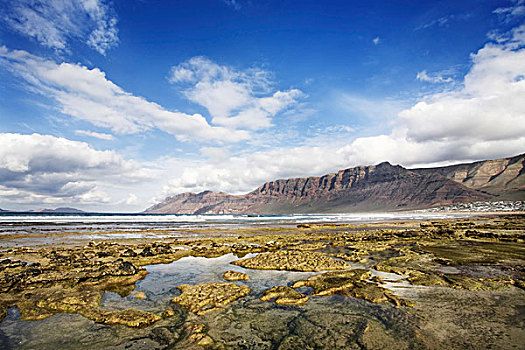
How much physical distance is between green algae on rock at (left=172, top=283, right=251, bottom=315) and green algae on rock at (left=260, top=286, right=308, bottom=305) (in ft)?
3.57

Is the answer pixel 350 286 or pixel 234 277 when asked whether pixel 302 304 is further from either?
pixel 234 277

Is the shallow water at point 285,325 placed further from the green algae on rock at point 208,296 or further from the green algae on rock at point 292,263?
the green algae on rock at point 292,263

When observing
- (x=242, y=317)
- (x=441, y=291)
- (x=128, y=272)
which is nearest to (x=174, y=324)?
(x=242, y=317)

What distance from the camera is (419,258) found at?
17.0 metres

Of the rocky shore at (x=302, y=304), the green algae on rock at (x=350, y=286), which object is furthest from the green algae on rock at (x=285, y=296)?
the green algae on rock at (x=350, y=286)

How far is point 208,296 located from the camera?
980 cm

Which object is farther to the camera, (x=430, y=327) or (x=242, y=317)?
(x=242, y=317)

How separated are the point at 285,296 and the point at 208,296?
9.98ft

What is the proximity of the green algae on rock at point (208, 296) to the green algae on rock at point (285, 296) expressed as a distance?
3.57ft

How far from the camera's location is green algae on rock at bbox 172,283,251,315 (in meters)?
9.02

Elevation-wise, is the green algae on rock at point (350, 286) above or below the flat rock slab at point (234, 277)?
below

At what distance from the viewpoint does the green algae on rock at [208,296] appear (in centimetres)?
902

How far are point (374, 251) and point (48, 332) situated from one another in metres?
20.4

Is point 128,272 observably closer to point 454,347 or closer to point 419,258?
point 454,347
